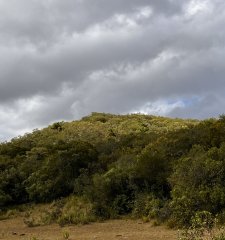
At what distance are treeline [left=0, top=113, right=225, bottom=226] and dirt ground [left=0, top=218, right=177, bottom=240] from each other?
687 millimetres

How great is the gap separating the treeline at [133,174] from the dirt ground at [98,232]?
0.69 meters

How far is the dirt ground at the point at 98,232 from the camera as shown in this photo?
14.7 metres

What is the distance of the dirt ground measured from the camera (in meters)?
14.7

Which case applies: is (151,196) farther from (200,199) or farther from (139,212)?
(200,199)

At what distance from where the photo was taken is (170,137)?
2119cm

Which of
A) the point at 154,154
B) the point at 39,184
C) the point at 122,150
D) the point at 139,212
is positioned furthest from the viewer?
the point at 122,150

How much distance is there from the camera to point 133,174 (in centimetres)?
1891

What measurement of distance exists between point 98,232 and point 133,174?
11.8 feet

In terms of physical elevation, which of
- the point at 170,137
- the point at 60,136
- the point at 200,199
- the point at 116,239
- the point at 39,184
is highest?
the point at 60,136

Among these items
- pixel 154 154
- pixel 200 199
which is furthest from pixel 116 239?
pixel 154 154

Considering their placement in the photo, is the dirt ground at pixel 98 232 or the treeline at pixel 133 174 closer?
the dirt ground at pixel 98 232

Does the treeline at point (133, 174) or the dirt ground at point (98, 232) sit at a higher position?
the treeline at point (133, 174)

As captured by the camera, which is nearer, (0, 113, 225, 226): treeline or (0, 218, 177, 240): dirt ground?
(0, 218, 177, 240): dirt ground

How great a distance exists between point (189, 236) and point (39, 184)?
15440mm
